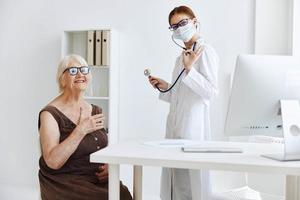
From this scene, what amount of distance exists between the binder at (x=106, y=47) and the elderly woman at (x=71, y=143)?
1.28m

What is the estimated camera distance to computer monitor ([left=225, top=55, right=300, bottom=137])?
155cm

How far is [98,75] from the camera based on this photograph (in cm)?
373

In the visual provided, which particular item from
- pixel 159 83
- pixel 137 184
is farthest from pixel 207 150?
pixel 159 83

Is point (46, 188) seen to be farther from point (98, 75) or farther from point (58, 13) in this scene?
point (58, 13)

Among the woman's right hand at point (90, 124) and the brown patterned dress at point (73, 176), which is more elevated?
the woman's right hand at point (90, 124)

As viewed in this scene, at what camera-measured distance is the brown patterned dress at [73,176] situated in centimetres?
191

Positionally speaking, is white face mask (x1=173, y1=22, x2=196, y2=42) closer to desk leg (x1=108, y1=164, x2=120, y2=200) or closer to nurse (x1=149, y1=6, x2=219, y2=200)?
nurse (x1=149, y1=6, x2=219, y2=200)

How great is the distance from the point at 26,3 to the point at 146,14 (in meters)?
1.32

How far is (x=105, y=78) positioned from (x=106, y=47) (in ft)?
1.28

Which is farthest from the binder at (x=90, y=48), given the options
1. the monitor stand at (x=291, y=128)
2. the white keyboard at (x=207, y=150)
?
the monitor stand at (x=291, y=128)

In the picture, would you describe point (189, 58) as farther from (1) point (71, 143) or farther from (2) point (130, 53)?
(2) point (130, 53)

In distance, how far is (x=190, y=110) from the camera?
223 centimetres

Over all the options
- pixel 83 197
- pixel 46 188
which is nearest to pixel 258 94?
pixel 83 197

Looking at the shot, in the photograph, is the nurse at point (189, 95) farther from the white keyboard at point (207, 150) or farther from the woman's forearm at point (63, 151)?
the woman's forearm at point (63, 151)
